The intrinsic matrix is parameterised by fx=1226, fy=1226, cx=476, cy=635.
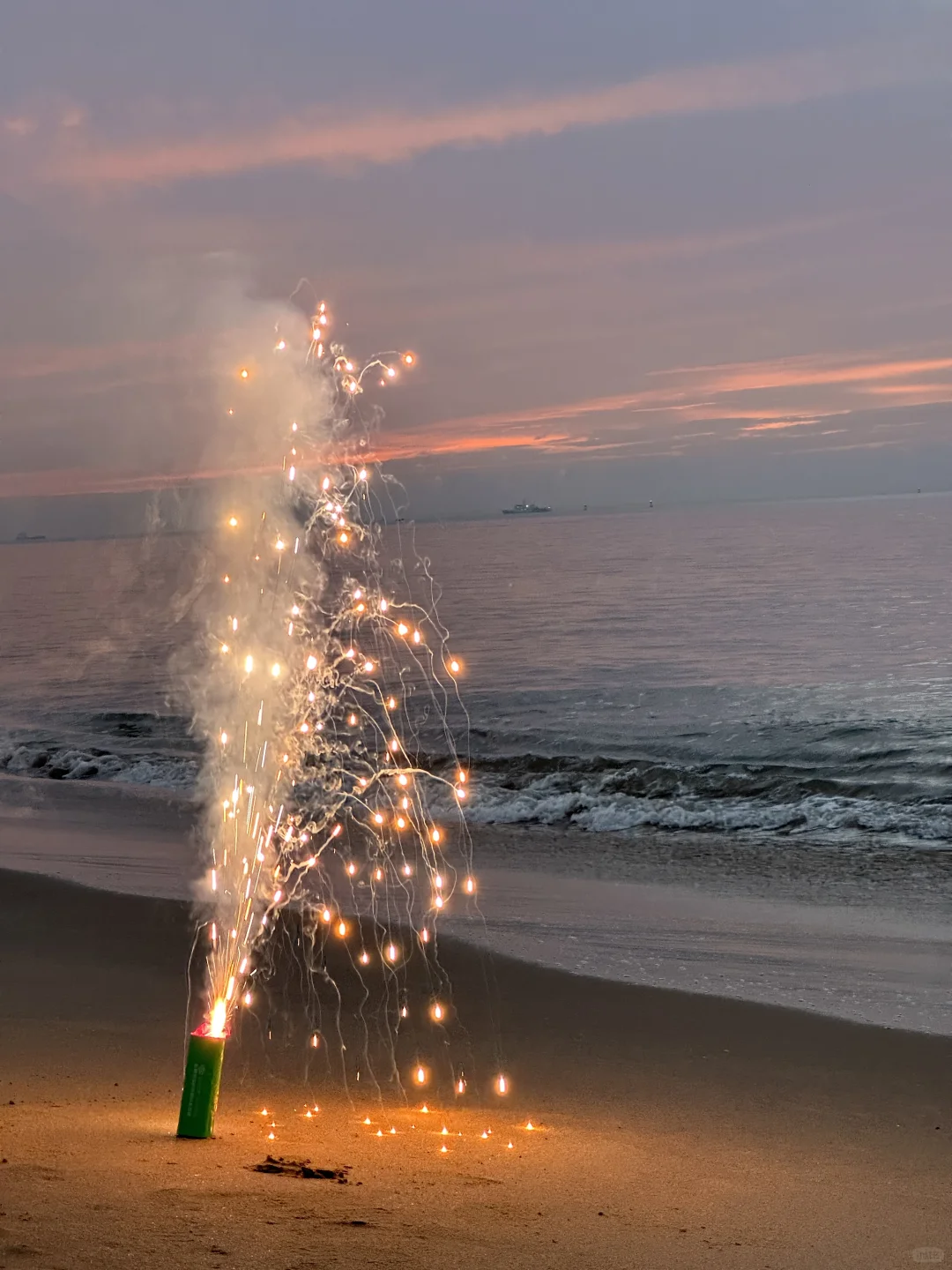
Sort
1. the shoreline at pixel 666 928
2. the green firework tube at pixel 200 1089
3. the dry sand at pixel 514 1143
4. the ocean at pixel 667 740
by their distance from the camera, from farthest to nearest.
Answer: the ocean at pixel 667 740 < the shoreline at pixel 666 928 < the green firework tube at pixel 200 1089 < the dry sand at pixel 514 1143

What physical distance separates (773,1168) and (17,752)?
18879 mm

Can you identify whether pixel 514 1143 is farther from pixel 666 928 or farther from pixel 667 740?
pixel 667 740

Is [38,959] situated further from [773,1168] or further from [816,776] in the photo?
[816,776]

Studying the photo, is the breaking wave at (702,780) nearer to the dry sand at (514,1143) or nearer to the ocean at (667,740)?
the ocean at (667,740)

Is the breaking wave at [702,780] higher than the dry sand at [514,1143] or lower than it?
higher

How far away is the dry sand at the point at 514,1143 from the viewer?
3.78 metres

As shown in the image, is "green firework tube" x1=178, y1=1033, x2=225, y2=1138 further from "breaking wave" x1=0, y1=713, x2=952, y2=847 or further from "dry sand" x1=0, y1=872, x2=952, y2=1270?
"breaking wave" x1=0, y1=713, x2=952, y2=847

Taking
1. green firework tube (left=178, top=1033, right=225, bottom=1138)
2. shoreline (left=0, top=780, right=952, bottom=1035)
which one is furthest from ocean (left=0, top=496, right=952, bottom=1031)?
green firework tube (left=178, top=1033, right=225, bottom=1138)

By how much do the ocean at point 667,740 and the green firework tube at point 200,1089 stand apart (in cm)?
429

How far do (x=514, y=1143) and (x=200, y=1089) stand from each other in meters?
1.38

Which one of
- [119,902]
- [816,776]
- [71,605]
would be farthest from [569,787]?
[71,605]

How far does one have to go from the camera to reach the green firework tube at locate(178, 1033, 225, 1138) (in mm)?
4820

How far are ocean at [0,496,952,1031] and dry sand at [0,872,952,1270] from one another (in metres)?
1.02

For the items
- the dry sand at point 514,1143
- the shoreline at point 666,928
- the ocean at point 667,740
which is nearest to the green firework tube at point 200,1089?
the dry sand at point 514,1143
